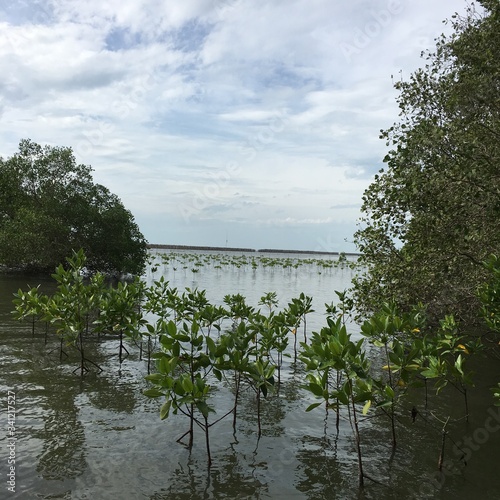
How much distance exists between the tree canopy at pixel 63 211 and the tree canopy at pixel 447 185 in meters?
26.4

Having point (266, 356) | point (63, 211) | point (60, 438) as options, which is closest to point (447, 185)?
point (266, 356)

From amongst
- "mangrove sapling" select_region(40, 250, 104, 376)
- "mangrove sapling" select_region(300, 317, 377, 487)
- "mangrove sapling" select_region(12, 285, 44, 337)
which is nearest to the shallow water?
"mangrove sapling" select_region(300, 317, 377, 487)

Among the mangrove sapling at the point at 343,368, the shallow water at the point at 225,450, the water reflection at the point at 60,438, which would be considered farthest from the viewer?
the water reflection at the point at 60,438

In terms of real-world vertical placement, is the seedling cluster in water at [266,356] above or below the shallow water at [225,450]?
above

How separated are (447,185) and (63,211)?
99.1 ft

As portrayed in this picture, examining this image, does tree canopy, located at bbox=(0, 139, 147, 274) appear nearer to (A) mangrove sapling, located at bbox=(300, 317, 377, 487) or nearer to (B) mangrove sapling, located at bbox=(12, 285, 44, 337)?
(B) mangrove sapling, located at bbox=(12, 285, 44, 337)

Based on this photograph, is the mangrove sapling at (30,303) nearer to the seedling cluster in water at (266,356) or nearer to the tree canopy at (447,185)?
the seedling cluster in water at (266,356)

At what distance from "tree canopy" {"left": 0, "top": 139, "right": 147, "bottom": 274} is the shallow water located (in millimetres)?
25213

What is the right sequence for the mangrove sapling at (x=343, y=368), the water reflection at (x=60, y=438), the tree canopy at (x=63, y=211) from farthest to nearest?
the tree canopy at (x=63, y=211) → the water reflection at (x=60, y=438) → the mangrove sapling at (x=343, y=368)

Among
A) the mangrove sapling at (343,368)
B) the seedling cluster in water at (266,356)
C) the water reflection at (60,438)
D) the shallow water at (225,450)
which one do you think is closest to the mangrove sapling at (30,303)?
the seedling cluster in water at (266,356)

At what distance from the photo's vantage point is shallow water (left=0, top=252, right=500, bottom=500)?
5047 mm

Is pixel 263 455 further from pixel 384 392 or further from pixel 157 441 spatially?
pixel 384 392

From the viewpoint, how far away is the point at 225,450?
19.8 ft

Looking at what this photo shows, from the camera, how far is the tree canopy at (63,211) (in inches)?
1267
